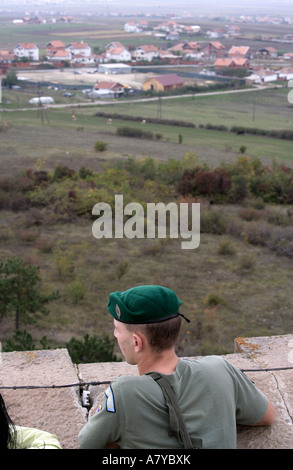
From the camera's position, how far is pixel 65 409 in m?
2.63

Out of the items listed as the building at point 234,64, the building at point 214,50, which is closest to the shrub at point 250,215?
the building at point 234,64

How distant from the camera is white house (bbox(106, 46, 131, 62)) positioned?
276 ft

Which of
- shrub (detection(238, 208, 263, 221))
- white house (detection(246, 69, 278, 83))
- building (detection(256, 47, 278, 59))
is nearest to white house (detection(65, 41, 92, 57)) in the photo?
building (detection(256, 47, 278, 59))

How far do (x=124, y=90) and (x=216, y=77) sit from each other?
14176mm

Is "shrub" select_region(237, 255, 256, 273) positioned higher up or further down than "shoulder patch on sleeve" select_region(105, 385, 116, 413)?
further down

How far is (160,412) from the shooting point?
1945mm

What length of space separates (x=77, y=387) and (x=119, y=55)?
8685 centimetres

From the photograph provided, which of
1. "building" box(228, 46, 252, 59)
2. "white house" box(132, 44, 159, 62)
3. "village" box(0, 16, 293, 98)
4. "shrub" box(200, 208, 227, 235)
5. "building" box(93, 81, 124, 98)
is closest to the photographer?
"shrub" box(200, 208, 227, 235)

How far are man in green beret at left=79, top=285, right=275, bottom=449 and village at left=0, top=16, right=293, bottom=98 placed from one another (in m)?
51.3

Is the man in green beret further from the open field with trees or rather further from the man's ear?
the open field with trees

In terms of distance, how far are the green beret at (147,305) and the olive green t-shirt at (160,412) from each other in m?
0.22

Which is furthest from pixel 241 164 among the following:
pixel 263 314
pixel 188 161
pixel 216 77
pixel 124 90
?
pixel 216 77

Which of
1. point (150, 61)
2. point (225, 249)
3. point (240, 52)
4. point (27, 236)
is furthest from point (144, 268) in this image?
point (240, 52)
